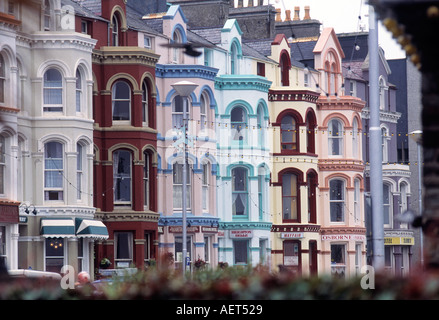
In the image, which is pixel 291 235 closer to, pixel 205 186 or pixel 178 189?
pixel 205 186

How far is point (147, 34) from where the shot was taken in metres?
51.4

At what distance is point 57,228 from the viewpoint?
43.1 metres

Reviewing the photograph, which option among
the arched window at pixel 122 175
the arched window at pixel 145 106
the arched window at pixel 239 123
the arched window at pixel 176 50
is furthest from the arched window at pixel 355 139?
the arched window at pixel 122 175

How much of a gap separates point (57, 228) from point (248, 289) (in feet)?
109

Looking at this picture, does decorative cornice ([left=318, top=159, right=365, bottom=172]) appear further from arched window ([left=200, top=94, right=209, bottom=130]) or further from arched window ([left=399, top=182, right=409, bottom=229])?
arched window ([left=200, top=94, right=209, bottom=130])

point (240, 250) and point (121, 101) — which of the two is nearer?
point (121, 101)

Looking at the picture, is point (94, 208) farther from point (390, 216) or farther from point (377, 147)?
point (390, 216)

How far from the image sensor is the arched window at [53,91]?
44094 mm

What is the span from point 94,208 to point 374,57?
21.7 metres

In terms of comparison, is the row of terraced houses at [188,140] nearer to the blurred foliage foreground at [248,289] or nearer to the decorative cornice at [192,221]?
the decorative cornice at [192,221]

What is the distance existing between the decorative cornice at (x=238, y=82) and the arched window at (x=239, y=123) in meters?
1.00

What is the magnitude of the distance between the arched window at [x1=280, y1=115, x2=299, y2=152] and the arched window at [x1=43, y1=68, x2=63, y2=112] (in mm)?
19070

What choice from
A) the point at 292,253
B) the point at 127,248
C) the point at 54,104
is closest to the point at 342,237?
the point at 292,253
